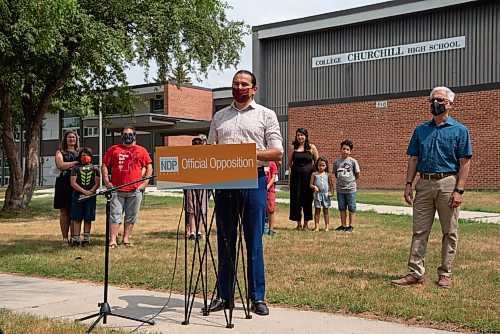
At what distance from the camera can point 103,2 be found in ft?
57.0

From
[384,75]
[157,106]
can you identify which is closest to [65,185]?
[384,75]

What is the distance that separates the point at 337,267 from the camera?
807cm

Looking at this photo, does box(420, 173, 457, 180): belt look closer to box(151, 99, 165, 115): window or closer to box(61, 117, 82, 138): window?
box(151, 99, 165, 115): window

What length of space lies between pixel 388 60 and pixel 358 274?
28268 mm

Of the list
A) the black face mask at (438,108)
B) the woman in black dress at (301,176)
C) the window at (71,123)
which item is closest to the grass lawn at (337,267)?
the woman in black dress at (301,176)

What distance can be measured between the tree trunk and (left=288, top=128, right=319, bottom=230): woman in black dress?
33.5 feet

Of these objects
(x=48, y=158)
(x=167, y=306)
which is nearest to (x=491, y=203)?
(x=167, y=306)

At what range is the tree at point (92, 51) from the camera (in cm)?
1562

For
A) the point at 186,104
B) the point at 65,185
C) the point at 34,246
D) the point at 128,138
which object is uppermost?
the point at 186,104

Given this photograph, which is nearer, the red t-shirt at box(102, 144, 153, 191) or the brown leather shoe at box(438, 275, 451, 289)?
the brown leather shoe at box(438, 275, 451, 289)

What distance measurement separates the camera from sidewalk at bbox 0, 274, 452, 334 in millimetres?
5156

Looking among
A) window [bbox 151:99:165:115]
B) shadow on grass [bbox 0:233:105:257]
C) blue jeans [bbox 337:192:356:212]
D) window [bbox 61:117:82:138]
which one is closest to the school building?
window [bbox 151:99:165:115]

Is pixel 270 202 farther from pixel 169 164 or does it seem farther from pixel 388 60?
pixel 388 60

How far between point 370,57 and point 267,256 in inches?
1083
